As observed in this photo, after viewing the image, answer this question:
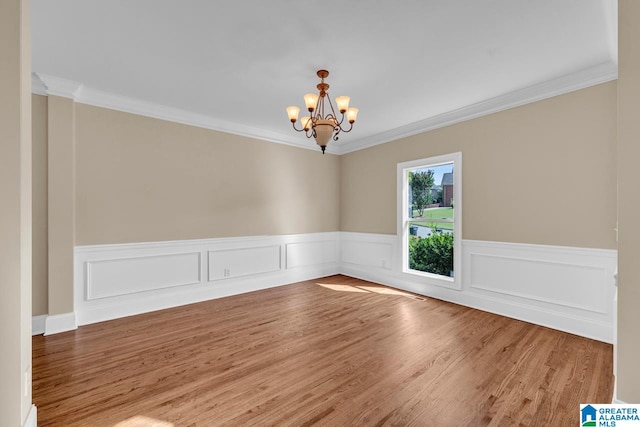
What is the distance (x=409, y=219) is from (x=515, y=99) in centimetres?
216

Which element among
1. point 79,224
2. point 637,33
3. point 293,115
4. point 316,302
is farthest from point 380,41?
point 79,224

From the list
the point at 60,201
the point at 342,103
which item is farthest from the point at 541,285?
the point at 60,201

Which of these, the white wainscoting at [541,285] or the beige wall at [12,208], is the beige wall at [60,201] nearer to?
the beige wall at [12,208]

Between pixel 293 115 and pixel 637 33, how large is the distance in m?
2.22

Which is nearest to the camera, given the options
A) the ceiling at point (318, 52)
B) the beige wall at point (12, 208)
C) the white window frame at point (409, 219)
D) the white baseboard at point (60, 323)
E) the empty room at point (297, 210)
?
the beige wall at point (12, 208)

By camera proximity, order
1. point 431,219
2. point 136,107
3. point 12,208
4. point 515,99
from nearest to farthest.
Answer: point 12,208
point 515,99
point 136,107
point 431,219

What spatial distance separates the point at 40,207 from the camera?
2.99 m

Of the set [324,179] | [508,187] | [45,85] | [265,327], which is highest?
[45,85]

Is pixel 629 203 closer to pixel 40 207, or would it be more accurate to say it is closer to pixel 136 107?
pixel 136 107

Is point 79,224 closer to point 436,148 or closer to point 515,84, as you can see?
point 436,148

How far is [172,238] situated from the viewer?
385 cm

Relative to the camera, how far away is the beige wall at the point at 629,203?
4.33ft

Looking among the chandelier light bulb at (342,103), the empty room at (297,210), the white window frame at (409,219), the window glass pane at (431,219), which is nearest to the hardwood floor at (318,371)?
the empty room at (297,210)

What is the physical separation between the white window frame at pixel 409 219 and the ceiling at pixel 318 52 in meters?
0.73
